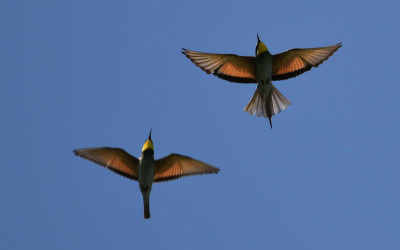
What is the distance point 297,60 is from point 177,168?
2.46 m

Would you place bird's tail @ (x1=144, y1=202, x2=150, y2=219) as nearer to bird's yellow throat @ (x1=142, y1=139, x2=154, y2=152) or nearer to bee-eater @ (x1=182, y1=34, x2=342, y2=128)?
bird's yellow throat @ (x1=142, y1=139, x2=154, y2=152)

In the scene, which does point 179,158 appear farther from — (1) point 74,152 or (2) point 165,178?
(1) point 74,152

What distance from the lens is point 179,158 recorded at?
10.5m

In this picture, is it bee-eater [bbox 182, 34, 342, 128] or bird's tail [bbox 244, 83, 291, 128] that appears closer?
bee-eater [bbox 182, 34, 342, 128]

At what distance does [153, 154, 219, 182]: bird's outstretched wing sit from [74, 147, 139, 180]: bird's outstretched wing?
34 centimetres

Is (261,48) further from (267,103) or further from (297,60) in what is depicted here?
(267,103)

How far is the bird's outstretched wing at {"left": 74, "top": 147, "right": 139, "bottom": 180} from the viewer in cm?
1046

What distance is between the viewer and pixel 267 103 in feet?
36.9

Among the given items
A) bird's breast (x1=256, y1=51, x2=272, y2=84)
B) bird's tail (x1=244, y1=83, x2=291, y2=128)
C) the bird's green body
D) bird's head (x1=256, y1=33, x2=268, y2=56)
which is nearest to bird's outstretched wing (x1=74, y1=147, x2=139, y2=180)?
the bird's green body

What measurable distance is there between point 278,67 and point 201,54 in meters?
1.20

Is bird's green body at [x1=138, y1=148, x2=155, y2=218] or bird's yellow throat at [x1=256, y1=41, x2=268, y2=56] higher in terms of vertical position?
bird's yellow throat at [x1=256, y1=41, x2=268, y2=56]

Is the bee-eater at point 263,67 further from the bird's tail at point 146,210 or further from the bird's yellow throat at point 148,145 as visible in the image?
the bird's tail at point 146,210

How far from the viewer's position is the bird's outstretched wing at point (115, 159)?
10462mm

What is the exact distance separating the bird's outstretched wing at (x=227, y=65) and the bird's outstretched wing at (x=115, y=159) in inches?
70.3
